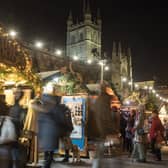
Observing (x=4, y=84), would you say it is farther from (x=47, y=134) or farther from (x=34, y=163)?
(x=47, y=134)

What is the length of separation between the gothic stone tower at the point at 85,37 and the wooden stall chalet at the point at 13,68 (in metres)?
93.4

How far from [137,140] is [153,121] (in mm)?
979

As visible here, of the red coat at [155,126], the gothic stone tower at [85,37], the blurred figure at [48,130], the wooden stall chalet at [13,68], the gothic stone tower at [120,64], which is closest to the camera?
the blurred figure at [48,130]

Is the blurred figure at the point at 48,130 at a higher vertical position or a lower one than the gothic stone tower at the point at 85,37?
lower

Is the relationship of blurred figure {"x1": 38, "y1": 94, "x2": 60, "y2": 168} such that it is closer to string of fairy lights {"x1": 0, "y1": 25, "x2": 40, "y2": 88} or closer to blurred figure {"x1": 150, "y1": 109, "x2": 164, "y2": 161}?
string of fairy lights {"x1": 0, "y1": 25, "x2": 40, "y2": 88}

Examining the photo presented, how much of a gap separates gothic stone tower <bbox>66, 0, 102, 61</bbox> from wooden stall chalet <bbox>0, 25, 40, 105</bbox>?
9336 centimetres

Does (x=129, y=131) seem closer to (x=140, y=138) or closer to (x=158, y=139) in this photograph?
(x=158, y=139)

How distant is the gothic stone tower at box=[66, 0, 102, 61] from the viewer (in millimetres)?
105125

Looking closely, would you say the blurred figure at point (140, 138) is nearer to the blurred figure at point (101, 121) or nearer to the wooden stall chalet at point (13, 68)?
the wooden stall chalet at point (13, 68)

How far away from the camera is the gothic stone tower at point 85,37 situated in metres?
105

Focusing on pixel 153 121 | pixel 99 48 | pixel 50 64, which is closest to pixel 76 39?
pixel 99 48

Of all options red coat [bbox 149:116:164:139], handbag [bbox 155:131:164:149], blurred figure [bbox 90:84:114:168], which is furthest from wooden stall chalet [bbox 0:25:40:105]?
handbag [bbox 155:131:164:149]

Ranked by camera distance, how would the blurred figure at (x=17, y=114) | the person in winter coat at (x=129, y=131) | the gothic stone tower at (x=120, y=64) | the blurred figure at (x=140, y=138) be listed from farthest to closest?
the gothic stone tower at (x=120, y=64), the person in winter coat at (x=129, y=131), the blurred figure at (x=140, y=138), the blurred figure at (x=17, y=114)

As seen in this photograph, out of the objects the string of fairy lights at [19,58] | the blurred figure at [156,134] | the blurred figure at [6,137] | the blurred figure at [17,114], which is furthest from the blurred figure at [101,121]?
the blurred figure at [156,134]
